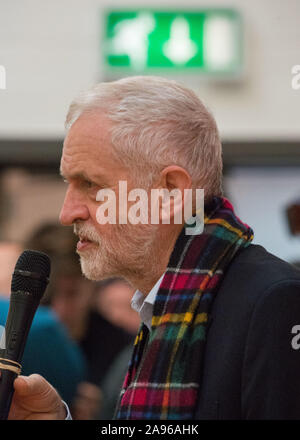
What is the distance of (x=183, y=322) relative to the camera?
5.82 ft

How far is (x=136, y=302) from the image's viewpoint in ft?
6.68

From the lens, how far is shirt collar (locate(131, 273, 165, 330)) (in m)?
1.91

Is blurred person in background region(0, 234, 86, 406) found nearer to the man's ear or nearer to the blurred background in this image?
the man's ear

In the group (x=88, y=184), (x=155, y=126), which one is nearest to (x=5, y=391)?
(x=88, y=184)

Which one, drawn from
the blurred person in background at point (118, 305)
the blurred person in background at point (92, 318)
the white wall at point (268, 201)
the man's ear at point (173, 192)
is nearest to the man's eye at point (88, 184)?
the man's ear at point (173, 192)

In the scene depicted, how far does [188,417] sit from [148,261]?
382 mm

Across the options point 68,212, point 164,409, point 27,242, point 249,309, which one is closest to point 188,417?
point 164,409

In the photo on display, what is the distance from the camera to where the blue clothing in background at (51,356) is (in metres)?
3.23

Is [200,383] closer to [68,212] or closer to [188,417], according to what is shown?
[188,417]

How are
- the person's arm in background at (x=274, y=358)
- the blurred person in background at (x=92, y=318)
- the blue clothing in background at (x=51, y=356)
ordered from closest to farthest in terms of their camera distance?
the person's arm in background at (x=274, y=358) < the blue clothing in background at (x=51, y=356) < the blurred person in background at (x=92, y=318)

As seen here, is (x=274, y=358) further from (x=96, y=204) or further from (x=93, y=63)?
(x=93, y=63)

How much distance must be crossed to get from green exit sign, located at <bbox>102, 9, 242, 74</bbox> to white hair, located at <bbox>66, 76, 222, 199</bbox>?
3.59m

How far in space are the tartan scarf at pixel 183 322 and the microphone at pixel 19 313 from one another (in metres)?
0.24

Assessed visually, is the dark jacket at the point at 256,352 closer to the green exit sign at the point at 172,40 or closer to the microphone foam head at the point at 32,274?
the microphone foam head at the point at 32,274
